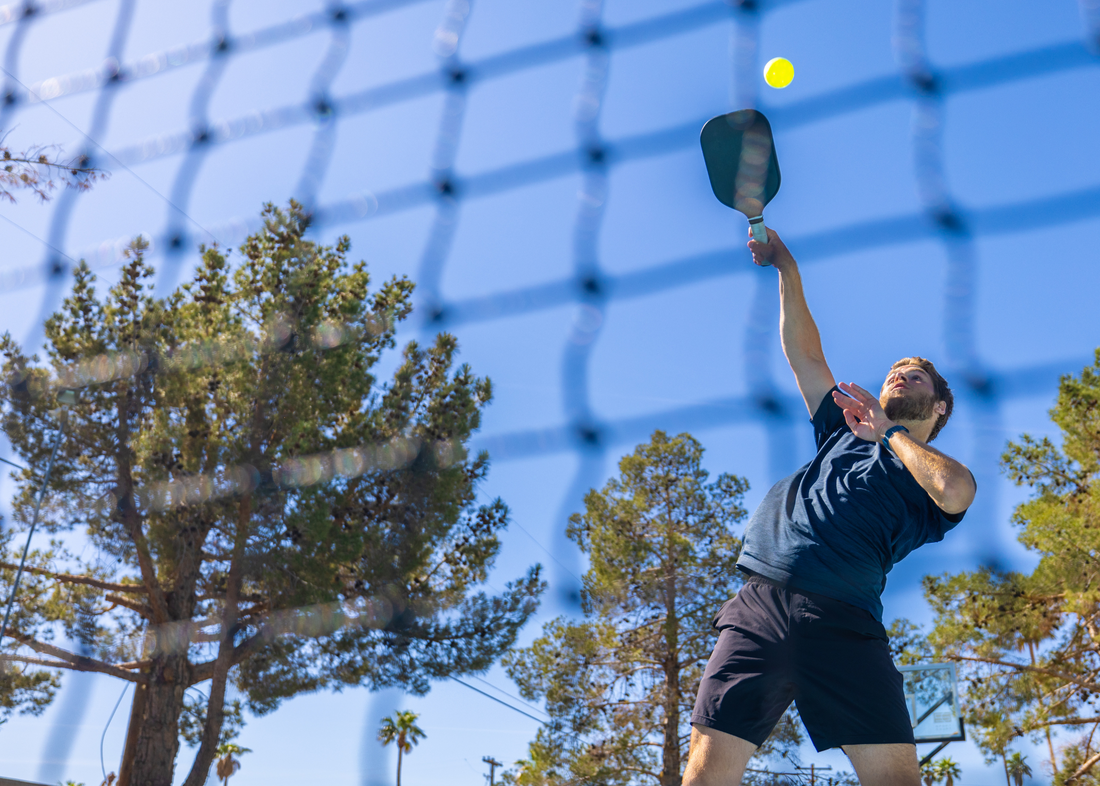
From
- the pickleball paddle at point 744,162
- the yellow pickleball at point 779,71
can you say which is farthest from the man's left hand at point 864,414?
the yellow pickleball at point 779,71

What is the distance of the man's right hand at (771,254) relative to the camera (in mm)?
2074

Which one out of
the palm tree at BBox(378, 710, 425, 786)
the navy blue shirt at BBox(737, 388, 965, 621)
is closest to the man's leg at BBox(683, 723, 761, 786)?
the navy blue shirt at BBox(737, 388, 965, 621)

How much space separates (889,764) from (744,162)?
1.31 metres

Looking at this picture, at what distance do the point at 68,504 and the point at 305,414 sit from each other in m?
3.28

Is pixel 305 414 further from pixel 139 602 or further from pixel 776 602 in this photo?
pixel 776 602

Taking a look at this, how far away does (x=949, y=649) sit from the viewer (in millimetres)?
9438

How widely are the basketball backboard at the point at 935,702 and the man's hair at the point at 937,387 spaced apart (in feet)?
26.0

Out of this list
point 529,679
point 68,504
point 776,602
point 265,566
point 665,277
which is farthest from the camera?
point 529,679

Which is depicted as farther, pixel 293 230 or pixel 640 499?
pixel 640 499

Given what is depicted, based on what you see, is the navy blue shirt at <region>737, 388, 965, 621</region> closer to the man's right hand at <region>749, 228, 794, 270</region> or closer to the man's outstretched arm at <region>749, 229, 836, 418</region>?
the man's outstretched arm at <region>749, 229, 836, 418</region>

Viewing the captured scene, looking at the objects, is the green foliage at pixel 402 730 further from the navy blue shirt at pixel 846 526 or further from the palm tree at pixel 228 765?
the navy blue shirt at pixel 846 526

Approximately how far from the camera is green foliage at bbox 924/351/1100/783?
848 centimetres

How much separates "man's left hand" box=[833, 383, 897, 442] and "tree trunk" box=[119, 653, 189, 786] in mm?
9367

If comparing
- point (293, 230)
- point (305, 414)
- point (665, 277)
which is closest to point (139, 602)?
point (305, 414)
